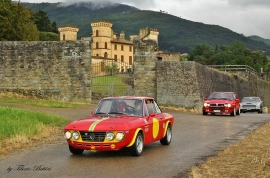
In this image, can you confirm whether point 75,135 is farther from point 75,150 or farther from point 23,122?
point 23,122

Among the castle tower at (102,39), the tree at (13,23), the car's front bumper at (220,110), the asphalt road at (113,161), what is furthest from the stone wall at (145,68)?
the castle tower at (102,39)

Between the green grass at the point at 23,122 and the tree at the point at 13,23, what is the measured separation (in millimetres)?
31955

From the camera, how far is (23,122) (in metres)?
16.8


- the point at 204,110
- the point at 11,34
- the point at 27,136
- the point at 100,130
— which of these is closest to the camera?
the point at 100,130

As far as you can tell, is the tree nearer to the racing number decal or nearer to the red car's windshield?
the red car's windshield

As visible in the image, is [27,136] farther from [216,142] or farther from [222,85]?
[222,85]

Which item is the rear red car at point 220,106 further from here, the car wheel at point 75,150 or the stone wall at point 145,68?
the car wheel at point 75,150

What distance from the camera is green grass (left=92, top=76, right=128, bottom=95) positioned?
3247cm

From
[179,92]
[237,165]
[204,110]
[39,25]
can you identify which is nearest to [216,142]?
[237,165]

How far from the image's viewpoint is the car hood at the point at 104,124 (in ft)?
36.5

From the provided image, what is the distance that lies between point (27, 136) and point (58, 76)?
16.3 metres

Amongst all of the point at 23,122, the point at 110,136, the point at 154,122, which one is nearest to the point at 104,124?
the point at 110,136

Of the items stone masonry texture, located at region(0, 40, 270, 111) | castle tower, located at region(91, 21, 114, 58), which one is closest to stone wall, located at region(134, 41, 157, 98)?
stone masonry texture, located at region(0, 40, 270, 111)

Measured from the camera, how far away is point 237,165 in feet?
33.3
